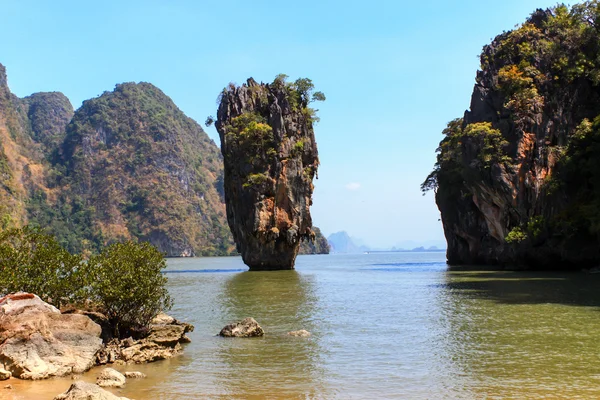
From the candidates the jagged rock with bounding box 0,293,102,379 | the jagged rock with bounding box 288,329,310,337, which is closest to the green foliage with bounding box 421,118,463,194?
the jagged rock with bounding box 288,329,310,337

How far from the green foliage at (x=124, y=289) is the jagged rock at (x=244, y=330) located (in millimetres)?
2277

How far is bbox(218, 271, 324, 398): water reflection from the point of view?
10727mm

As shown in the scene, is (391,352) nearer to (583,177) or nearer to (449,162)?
(583,177)

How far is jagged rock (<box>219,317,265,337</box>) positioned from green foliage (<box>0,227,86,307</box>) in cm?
A: 424

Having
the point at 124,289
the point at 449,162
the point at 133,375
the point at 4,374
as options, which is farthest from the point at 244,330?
the point at 449,162

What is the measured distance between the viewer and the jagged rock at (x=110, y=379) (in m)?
10.7

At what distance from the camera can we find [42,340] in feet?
39.3

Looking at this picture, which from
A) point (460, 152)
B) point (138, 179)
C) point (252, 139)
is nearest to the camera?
point (460, 152)

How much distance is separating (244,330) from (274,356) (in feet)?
9.64

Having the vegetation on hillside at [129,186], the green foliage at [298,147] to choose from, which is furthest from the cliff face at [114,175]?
the green foliage at [298,147]

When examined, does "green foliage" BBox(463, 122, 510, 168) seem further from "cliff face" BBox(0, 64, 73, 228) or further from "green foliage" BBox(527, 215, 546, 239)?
"cliff face" BBox(0, 64, 73, 228)

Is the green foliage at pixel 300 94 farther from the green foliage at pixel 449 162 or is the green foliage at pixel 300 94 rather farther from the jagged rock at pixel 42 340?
the jagged rock at pixel 42 340

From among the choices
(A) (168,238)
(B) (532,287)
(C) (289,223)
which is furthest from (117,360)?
(A) (168,238)

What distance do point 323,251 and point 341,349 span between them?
174503 millimetres
